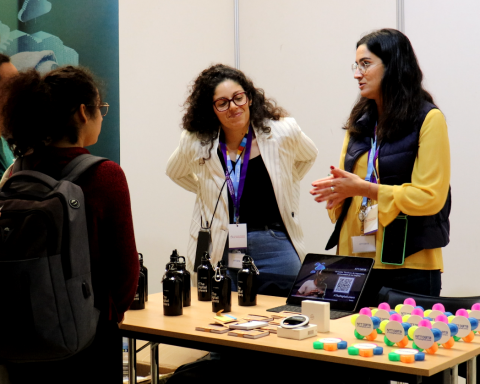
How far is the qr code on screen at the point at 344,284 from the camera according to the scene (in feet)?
7.39

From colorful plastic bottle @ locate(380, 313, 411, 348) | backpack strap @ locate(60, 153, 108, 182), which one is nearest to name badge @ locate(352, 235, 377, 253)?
colorful plastic bottle @ locate(380, 313, 411, 348)

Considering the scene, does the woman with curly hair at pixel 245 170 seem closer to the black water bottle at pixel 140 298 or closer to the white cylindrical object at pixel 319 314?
the black water bottle at pixel 140 298

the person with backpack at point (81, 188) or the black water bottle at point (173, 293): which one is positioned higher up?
the person with backpack at point (81, 188)

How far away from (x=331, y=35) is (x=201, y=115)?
6.35 ft

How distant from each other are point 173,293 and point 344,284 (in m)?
0.70

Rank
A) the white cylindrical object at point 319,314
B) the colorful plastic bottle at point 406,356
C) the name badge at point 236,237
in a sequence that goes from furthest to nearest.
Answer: the name badge at point 236,237 → the white cylindrical object at point 319,314 → the colorful plastic bottle at point 406,356

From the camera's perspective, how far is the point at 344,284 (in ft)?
7.44

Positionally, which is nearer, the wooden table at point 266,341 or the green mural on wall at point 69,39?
the wooden table at point 266,341

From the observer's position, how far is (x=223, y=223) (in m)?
2.80

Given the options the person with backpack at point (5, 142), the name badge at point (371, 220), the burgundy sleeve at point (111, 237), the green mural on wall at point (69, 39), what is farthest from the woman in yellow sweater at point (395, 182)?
the person with backpack at point (5, 142)

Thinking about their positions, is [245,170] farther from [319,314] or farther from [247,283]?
[319,314]

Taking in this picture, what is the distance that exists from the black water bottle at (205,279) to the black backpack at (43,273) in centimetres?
100

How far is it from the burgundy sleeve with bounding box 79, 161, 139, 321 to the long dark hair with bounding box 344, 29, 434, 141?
4.28ft

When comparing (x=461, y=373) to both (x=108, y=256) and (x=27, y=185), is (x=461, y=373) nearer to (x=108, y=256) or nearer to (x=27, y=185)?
(x=108, y=256)
